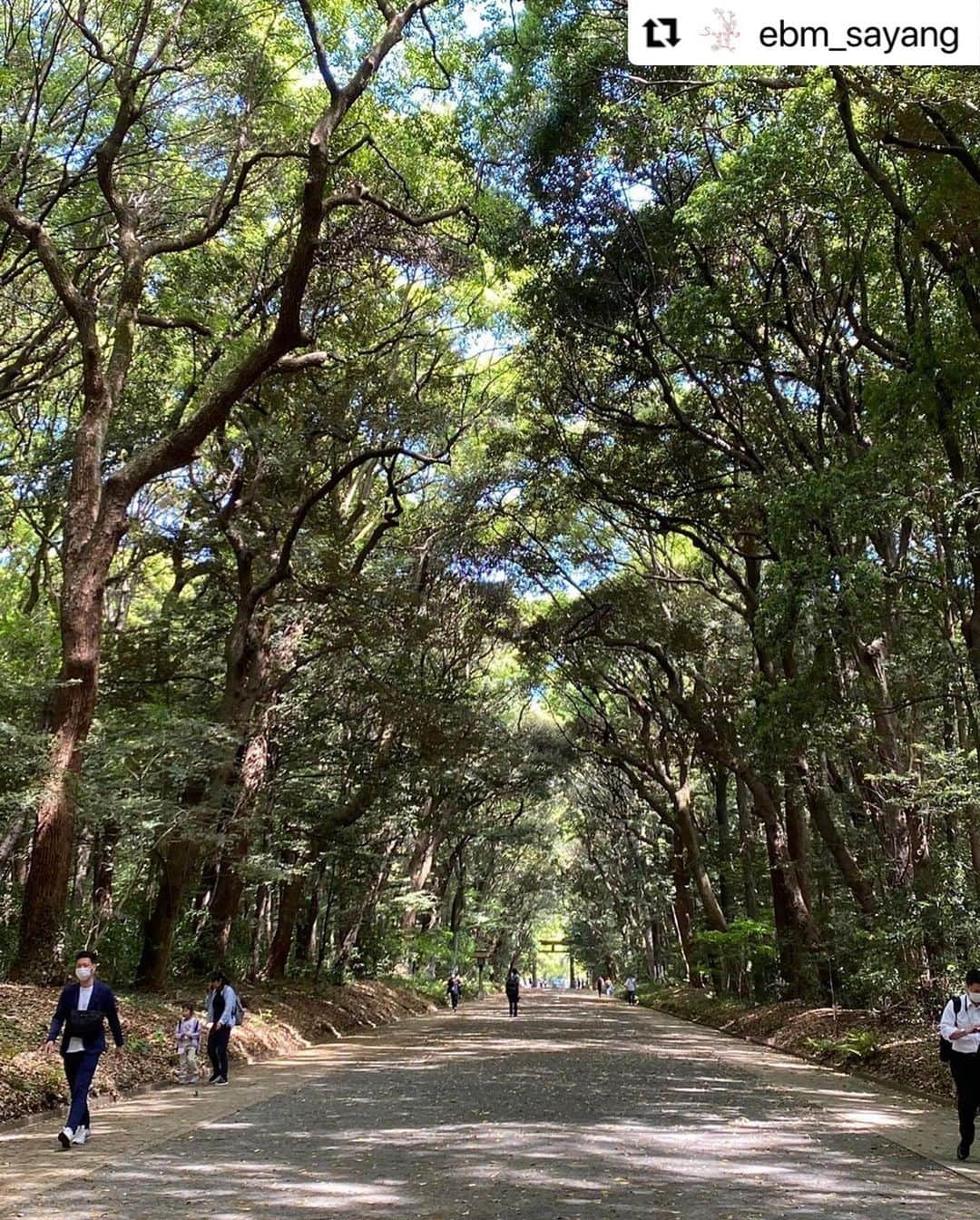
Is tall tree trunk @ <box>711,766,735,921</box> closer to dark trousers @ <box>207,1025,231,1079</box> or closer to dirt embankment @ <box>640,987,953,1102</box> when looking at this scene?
dirt embankment @ <box>640,987,953,1102</box>

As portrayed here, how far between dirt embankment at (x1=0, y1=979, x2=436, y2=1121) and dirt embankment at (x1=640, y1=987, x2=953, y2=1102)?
8.11 metres

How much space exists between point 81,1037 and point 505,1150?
3244 millimetres

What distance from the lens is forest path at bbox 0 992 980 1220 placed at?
5.36 metres

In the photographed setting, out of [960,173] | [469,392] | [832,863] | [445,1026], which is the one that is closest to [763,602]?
[960,173]

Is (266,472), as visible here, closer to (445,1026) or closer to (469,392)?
(469,392)

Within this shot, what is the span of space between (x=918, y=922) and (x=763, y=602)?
4.64m

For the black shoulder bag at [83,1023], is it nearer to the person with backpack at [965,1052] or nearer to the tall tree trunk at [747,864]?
the person with backpack at [965,1052]

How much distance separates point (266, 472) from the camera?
15.1 metres

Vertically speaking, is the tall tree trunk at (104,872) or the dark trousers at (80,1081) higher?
the tall tree trunk at (104,872)

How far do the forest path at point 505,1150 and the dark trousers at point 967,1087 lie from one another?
1.07ft

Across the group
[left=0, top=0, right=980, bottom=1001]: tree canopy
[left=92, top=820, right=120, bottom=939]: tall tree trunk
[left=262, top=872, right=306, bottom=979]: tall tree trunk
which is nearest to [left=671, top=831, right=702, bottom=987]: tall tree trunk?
[left=0, top=0, right=980, bottom=1001]: tree canopy

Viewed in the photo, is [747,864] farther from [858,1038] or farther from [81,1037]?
[81,1037]

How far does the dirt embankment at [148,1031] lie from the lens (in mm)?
8258

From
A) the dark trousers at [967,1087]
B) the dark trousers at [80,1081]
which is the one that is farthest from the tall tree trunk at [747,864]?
the dark trousers at [80,1081]
